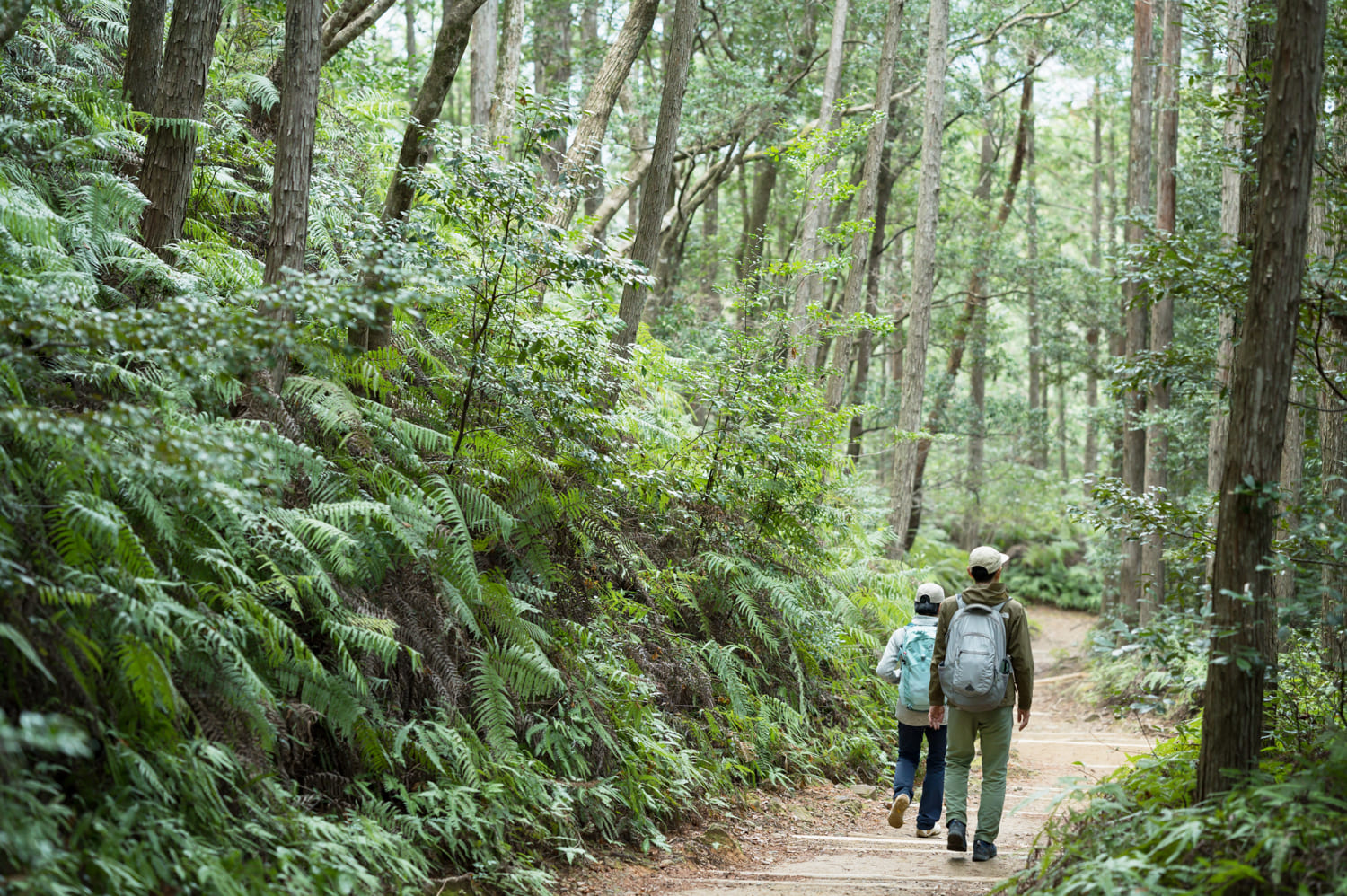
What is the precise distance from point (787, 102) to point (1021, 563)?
15.7 metres

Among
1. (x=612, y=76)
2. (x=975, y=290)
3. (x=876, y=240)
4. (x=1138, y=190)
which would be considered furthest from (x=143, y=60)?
(x=975, y=290)

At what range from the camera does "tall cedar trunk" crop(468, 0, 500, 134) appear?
12797 millimetres

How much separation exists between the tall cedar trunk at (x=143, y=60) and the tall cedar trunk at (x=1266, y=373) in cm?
679

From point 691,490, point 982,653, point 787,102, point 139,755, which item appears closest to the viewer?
point 139,755

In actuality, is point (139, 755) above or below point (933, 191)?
below

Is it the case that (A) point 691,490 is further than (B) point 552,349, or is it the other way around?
(A) point 691,490

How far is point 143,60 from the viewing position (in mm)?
6895

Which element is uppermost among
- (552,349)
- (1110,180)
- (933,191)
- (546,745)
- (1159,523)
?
(1110,180)

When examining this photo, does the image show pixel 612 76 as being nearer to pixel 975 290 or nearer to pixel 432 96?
pixel 432 96

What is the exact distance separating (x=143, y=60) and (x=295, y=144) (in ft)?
6.85

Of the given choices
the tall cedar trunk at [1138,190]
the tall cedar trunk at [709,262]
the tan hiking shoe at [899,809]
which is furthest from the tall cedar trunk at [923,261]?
the tan hiking shoe at [899,809]

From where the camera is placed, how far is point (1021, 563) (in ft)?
90.1

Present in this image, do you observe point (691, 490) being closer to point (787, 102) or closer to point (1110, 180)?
point (787, 102)

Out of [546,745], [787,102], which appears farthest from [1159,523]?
[787,102]
